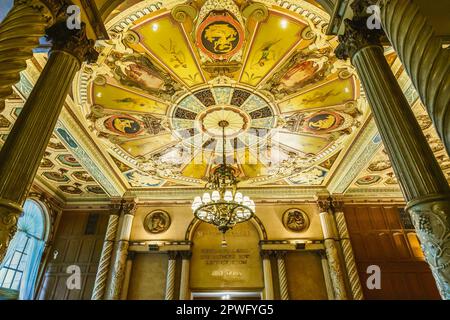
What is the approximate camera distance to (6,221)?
2.22m

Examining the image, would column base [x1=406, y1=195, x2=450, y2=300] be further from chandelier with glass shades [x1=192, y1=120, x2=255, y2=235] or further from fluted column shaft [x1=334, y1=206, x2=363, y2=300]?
fluted column shaft [x1=334, y1=206, x2=363, y2=300]

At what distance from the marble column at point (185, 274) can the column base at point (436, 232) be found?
8.42 metres

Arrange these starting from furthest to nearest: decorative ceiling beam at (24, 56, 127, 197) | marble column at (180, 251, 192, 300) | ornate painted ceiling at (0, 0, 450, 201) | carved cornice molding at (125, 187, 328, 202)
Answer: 1. carved cornice molding at (125, 187, 328, 202)
2. marble column at (180, 251, 192, 300)
3. decorative ceiling beam at (24, 56, 127, 197)
4. ornate painted ceiling at (0, 0, 450, 201)

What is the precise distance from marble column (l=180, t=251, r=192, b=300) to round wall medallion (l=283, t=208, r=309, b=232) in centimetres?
397

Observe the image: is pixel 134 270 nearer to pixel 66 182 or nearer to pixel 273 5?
pixel 66 182

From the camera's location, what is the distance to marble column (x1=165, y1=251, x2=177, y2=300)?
367 inches

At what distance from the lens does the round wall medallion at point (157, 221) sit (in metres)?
10.8

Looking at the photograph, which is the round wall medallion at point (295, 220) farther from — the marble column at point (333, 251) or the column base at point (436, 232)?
the column base at point (436, 232)

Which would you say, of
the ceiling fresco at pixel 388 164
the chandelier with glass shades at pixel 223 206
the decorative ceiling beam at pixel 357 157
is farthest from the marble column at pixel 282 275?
Answer: the chandelier with glass shades at pixel 223 206

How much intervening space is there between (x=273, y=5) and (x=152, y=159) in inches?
234

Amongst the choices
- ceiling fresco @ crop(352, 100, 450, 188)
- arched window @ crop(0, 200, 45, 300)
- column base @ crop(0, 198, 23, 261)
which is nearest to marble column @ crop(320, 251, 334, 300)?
ceiling fresco @ crop(352, 100, 450, 188)

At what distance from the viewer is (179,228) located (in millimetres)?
10688

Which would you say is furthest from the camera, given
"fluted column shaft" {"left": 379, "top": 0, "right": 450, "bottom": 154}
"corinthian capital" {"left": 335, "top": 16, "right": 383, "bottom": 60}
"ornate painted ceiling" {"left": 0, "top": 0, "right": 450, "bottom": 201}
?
"ornate painted ceiling" {"left": 0, "top": 0, "right": 450, "bottom": 201}
